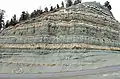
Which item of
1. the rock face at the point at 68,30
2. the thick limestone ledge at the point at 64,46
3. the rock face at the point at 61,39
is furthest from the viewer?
the rock face at the point at 68,30

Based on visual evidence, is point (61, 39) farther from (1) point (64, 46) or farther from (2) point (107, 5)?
(2) point (107, 5)

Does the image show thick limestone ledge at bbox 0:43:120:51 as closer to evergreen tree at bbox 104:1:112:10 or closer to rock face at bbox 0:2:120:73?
rock face at bbox 0:2:120:73

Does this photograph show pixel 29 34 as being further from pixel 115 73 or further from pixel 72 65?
pixel 115 73

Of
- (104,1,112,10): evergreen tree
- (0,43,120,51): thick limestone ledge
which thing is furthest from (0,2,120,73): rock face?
(104,1,112,10): evergreen tree

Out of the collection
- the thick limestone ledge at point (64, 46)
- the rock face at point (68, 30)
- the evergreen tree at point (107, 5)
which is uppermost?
the evergreen tree at point (107, 5)

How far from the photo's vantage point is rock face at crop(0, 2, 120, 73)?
4119 cm

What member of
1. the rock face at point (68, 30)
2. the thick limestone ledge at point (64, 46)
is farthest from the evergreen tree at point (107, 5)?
the thick limestone ledge at point (64, 46)

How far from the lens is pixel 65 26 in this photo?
5044cm

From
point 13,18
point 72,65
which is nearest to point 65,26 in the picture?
point 72,65

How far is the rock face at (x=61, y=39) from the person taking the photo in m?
41.2

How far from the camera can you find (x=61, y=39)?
4638 centimetres

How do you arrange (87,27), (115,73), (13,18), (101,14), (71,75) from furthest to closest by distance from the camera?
(13,18) < (101,14) < (87,27) < (71,75) < (115,73)

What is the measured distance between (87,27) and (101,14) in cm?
1276

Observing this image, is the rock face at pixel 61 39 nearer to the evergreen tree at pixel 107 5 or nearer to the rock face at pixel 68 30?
the rock face at pixel 68 30
